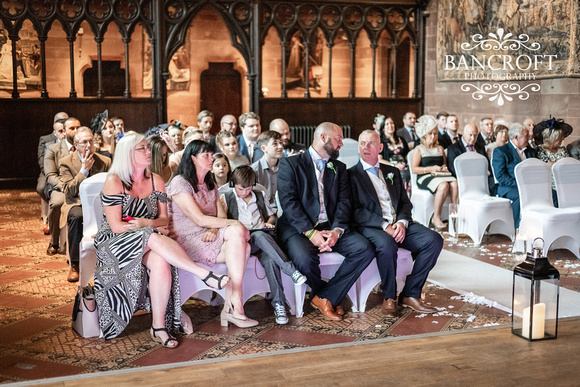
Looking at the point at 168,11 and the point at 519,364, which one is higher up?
the point at 168,11

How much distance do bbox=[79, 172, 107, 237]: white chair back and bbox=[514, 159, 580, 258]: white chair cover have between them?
3.98m

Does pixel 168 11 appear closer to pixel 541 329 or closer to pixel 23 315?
pixel 23 315

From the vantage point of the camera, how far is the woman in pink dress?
193 inches

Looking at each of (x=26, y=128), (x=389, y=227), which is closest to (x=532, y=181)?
(x=389, y=227)

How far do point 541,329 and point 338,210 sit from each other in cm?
169

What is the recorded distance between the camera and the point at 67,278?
20.8 feet

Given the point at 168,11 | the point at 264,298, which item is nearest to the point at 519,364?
→ the point at 264,298

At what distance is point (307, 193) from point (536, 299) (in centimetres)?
181

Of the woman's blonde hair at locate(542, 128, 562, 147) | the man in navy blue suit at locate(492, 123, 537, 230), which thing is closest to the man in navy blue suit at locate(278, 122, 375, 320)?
the man in navy blue suit at locate(492, 123, 537, 230)

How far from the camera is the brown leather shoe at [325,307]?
5090 mm

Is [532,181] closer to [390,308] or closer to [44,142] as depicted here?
[390,308]

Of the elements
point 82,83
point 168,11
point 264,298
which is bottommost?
point 264,298

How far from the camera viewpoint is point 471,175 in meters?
8.05

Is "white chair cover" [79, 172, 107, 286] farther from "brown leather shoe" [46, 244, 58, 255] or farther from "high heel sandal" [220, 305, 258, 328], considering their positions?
"brown leather shoe" [46, 244, 58, 255]
